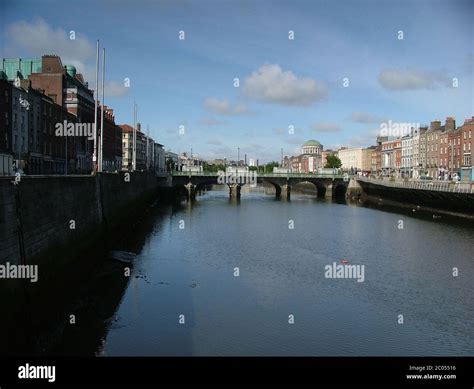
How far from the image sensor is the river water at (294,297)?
19.2 meters

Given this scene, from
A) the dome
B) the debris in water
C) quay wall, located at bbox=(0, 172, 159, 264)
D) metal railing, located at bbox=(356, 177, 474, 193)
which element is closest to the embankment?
metal railing, located at bbox=(356, 177, 474, 193)

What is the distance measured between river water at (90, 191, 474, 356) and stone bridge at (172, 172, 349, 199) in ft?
167

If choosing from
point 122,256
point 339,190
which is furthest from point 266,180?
point 122,256

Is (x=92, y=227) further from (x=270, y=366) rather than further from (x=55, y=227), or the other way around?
(x=270, y=366)

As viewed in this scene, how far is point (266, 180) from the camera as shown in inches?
4183

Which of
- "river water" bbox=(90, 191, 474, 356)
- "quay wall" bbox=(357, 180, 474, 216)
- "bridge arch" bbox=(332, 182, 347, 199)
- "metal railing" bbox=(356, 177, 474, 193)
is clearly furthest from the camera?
"bridge arch" bbox=(332, 182, 347, 199)

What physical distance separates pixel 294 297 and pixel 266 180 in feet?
267

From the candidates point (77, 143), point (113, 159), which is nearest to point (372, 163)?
point (113, 159)

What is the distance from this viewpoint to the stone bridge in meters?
98.0

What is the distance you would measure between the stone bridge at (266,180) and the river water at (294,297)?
50.9 metres

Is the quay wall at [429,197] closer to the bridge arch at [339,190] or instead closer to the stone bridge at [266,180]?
the bridge arch at [339,190]

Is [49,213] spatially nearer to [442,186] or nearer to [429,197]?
[442,186]

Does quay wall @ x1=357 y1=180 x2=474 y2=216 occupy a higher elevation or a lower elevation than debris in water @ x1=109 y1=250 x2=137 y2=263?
higher

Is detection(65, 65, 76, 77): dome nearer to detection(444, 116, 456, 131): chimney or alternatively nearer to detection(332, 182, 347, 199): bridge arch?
detection(332, 182, 347, 199): bridge arch
